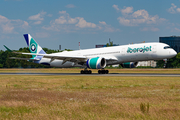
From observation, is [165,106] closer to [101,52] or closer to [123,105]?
[123,105]

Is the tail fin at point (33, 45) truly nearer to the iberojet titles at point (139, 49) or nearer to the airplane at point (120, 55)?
the airplane at point (120, 55)

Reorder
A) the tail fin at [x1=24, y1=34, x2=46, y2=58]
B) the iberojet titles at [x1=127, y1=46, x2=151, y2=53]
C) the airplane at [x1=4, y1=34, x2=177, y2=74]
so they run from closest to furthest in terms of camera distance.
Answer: the airplane at [x1=4, y1=34, x2=177, y2=74]
the iberojet titles at [x1=127, y1=46, x2=151, y2=53]
the tail fin at [x1=24, y1=34, x2=46, y2=58]

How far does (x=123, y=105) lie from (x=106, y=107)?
79 centimetres

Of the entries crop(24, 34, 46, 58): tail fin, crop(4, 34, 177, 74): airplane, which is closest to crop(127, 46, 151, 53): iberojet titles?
crop(4, 34, 177, 74): airplane

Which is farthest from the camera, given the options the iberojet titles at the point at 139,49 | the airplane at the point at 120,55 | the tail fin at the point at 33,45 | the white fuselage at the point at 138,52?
the tail fin at the point at 33,45

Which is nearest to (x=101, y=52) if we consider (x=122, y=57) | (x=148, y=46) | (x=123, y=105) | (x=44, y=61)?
(x=122, y=57)

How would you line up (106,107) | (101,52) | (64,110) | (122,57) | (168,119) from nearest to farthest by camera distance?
(168,119) < (64,110) < (106,107) < (122,57) < (101,52)

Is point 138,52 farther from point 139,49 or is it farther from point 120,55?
point 120,55

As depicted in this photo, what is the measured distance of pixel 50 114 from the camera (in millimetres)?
8977

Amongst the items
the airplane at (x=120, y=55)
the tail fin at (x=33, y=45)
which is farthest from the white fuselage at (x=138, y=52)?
the tail fin at (x=33, y=45)

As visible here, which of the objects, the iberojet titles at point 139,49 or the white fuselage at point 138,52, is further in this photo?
the iberojet titles at point 139,49

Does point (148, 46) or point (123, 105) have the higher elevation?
point (148, 46)

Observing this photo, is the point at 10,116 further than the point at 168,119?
Yes

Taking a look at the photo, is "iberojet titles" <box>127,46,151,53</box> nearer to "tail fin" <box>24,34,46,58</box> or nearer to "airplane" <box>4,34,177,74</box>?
"airplane" <box>4,34,177,74</box>
